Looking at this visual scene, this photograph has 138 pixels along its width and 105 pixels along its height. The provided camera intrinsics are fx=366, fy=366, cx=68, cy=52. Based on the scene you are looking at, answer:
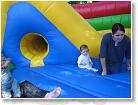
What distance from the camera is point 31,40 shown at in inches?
114

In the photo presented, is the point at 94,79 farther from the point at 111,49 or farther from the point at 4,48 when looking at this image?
the point at 4,48

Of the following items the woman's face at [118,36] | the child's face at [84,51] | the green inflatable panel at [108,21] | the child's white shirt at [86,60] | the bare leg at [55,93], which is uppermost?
the green inflatable panel at [108,21]

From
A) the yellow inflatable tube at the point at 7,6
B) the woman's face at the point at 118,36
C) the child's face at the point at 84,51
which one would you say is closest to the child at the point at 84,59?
the child's face at the point at 84,51

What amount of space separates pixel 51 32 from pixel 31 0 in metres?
0.29

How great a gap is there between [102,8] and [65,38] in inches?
14.5

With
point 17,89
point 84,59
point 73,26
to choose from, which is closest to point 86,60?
point 84,59

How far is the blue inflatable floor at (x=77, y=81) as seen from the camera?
2.80m

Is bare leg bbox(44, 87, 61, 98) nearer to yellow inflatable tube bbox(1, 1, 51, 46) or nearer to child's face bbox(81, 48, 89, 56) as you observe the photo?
child's face bbox(81, 48, 89, 56)

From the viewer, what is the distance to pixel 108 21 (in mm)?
2822

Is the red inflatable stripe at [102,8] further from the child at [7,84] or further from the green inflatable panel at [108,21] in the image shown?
the child at [7,84]

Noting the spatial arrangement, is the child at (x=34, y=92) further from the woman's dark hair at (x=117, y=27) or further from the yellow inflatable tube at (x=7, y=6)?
the woman's dark hair at (x=117, y=27)

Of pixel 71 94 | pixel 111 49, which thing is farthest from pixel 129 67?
pixel 71 94

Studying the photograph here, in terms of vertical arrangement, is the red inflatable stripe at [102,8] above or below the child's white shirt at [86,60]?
above

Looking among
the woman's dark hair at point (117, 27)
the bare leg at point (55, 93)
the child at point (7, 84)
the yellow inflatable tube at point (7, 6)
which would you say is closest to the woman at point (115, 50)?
the woman's dark hair at point (117, 27)
